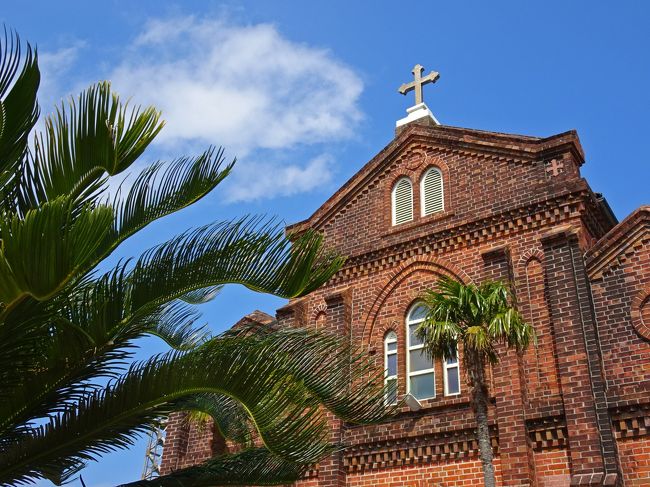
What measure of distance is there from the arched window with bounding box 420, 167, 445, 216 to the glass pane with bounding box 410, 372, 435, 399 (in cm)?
417

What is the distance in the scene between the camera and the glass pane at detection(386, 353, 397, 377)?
16.9m

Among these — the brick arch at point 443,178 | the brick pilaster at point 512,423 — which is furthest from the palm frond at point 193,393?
the brick arch at point 443,178

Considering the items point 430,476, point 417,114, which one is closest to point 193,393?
point 430,476

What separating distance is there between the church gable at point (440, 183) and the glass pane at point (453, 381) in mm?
3489

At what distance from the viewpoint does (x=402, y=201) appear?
62.6 feet

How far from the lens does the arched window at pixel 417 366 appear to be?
1620 centimetres

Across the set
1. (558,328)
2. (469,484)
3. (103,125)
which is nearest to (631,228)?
(558,328)

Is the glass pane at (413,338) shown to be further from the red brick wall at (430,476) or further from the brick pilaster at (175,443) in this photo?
the brick pilaster at (175,443)

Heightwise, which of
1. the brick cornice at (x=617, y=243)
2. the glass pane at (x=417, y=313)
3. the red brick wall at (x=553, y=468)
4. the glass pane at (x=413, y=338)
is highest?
the brick cornice at (x=617, y=243)

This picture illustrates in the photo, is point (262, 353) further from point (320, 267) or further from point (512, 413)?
point (512, 413)

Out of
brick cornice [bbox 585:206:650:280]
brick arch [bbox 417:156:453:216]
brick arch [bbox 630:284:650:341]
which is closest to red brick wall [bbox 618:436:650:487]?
brick arch [bbox 630:284:650:341]

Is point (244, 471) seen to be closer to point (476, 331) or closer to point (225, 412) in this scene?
point (225, 412)

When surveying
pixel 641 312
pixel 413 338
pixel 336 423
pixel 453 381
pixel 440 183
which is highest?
pixel 440 183

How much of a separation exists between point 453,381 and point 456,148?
6125mm
